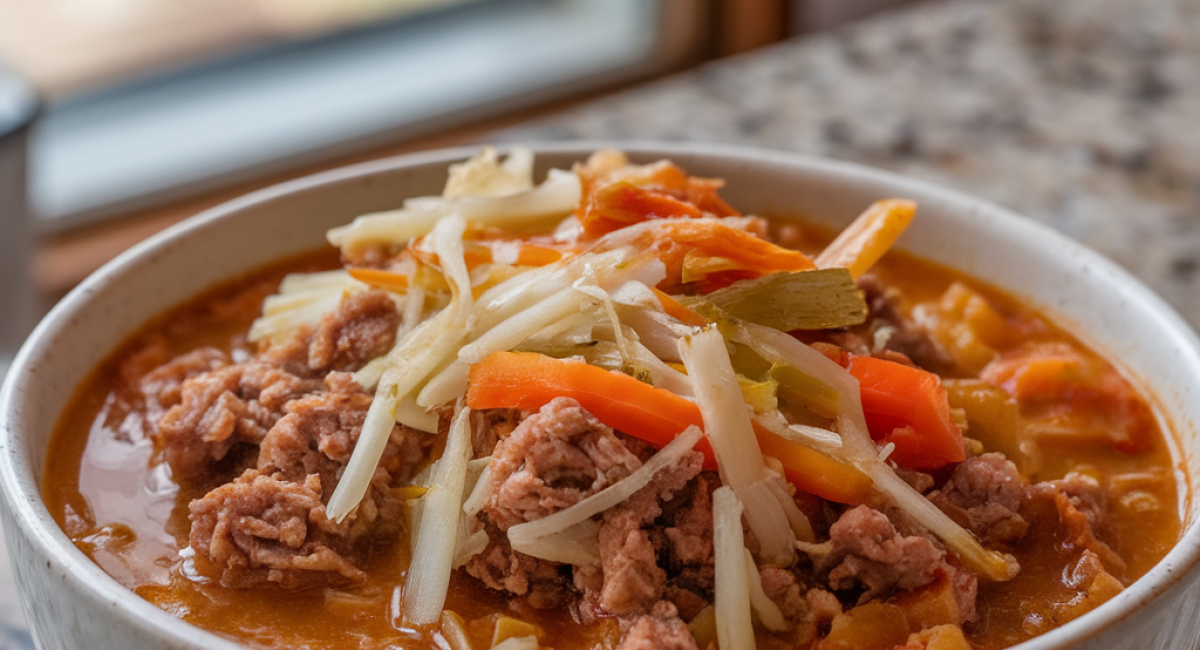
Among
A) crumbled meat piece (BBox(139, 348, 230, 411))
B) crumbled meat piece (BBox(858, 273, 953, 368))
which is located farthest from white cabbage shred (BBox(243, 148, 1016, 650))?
crumbled meat piece (BBox(139, 348, 230, 411))

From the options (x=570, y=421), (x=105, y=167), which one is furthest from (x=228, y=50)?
(x=570, y=421)

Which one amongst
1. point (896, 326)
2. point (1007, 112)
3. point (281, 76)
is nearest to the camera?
point (896, 326)

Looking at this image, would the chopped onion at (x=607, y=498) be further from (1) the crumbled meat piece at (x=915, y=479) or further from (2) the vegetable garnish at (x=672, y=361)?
(1) the crumbled meat piece at (x=915, y=479)

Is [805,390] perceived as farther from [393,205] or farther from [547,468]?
[393,205]

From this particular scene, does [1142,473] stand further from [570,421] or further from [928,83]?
[928,83]

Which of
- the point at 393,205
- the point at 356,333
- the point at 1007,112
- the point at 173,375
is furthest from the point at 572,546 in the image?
the point at 1007,112

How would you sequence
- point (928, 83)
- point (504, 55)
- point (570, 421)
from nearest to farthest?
1. point (570, 421)
2. point (928, 83)
3. point (504, 55)

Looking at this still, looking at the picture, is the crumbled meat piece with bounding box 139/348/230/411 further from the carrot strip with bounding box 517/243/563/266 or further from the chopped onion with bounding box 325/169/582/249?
the carrot strip with bounding box 517/243/563/266
